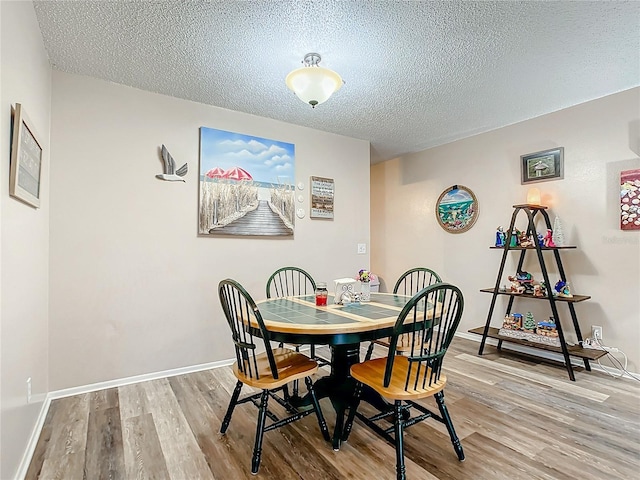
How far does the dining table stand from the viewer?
182cm

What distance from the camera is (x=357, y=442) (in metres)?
1.98

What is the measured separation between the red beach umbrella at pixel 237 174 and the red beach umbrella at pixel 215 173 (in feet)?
0.13

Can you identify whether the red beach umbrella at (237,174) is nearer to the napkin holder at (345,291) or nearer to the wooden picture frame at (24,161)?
the wooden picture frame at (24,161)

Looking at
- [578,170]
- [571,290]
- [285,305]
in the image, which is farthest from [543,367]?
[285,305]

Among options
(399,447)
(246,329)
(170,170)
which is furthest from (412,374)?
(170,170)

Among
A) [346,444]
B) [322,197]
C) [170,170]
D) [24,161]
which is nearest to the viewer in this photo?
[24,161]

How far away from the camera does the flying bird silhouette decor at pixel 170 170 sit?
299 cm

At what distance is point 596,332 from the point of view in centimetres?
313

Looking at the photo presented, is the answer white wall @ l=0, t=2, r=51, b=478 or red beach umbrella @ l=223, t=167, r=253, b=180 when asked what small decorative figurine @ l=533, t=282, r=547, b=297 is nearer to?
red beach umbrella @ l=223, t=167, r=253, b=180

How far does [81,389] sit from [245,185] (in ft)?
7.00

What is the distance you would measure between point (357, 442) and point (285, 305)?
3.10 feet

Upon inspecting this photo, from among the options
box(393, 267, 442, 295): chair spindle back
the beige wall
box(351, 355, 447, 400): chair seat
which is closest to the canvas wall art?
the beige wall

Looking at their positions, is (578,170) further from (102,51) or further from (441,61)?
(102,51)

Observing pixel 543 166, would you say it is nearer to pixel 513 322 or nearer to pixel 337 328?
pixel 513 322
